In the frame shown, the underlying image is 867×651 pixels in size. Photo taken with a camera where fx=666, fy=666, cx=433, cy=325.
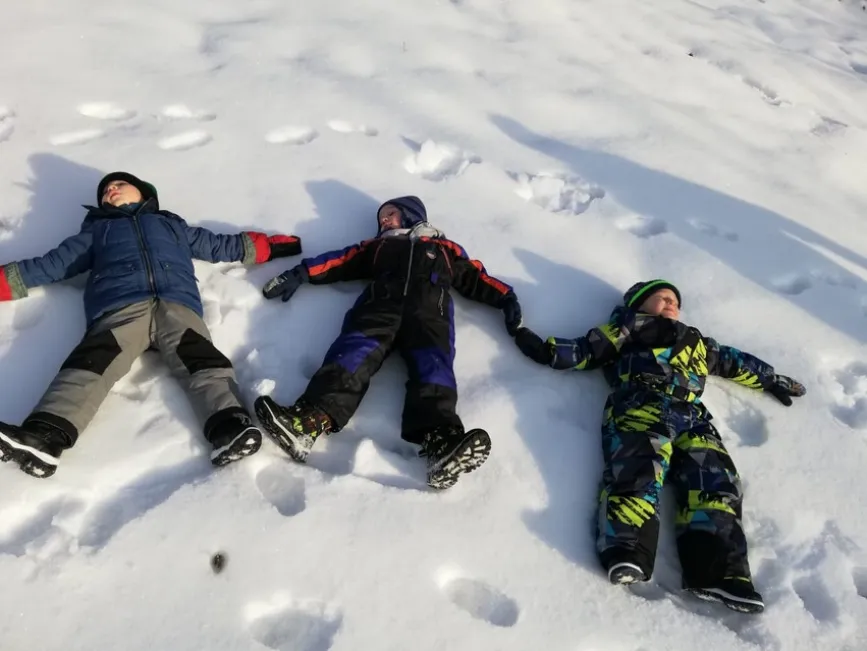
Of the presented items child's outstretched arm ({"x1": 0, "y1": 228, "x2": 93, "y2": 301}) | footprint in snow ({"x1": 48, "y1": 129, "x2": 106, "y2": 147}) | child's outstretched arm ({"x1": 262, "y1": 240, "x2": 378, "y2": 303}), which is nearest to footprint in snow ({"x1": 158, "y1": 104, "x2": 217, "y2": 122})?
footprint in snow ({"x1": 48, "y1": 129, "x2": 106, "y2": 147})

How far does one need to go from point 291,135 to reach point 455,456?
111 inches

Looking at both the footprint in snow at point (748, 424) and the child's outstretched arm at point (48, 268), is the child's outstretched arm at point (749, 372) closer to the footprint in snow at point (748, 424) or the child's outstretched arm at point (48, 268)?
the footprint in snow at point (748, 424)

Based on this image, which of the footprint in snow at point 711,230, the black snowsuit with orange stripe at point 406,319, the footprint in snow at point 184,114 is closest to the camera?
the black snowsuit with orange stripe at point 406,319

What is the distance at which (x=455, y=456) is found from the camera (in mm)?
2553

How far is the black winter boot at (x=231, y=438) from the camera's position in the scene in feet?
8.24

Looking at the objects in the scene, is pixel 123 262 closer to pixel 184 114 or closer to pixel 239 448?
pixel 239 448

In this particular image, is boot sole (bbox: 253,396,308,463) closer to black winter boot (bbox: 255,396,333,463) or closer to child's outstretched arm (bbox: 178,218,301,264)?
black winter boot (bbox: 255,396,333,463)

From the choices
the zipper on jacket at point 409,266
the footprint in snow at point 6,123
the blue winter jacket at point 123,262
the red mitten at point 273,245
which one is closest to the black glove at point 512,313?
the zipper on jacket at point 409,266

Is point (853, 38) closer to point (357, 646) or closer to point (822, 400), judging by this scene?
point (822, 400)

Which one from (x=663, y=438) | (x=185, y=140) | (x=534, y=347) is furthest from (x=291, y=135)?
(x=663, y=438)

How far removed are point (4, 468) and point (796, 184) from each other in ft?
16.7

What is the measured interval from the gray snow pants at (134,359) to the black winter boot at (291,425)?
12 cm

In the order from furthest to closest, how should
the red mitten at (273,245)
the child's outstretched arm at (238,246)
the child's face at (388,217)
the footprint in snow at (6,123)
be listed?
the footprint in snow at (6,123) < the child's face at (388,217) < the red mitten at (273,245) < the child's outstretched arm at (238,246)

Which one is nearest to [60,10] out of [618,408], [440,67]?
[440,67]
